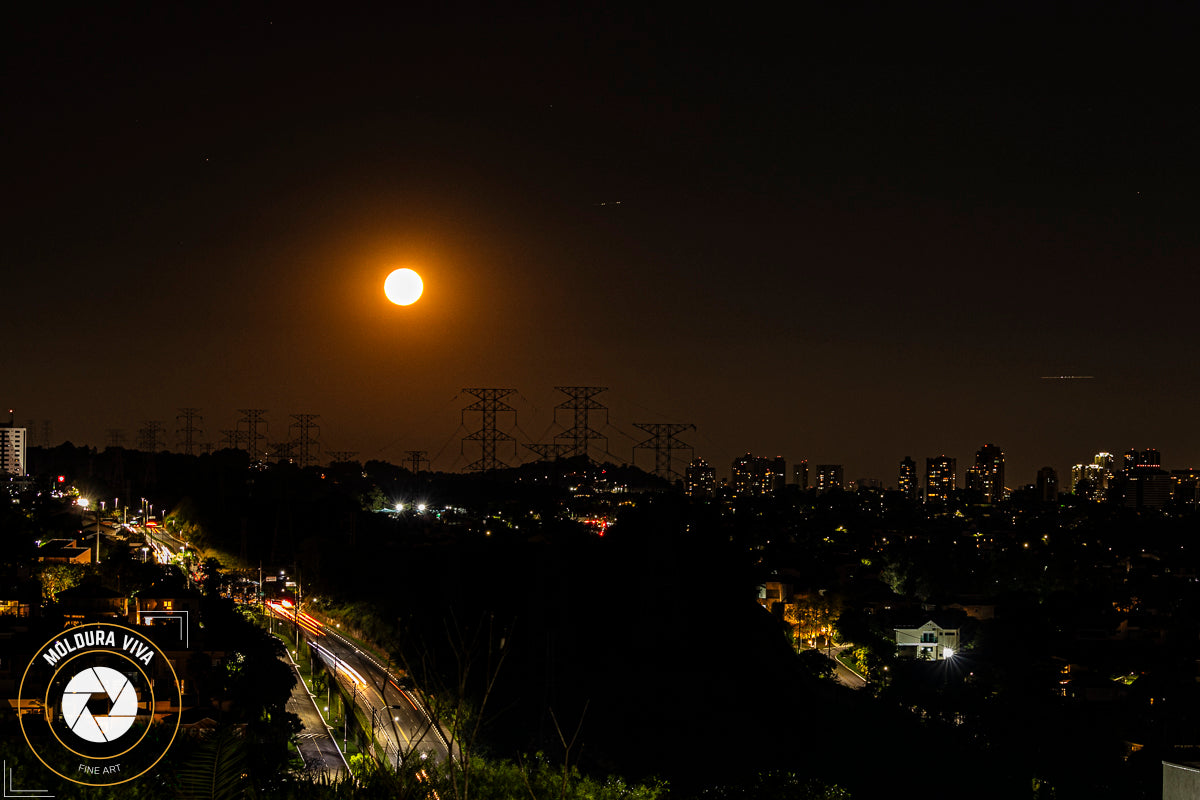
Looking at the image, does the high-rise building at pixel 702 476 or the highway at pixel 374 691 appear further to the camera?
the high-rise building at pixel 702 476

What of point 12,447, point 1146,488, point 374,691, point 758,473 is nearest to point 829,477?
point 758,473

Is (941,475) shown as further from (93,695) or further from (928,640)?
(93,695)

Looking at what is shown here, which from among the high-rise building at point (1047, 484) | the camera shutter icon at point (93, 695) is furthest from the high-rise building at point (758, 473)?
the camera shutter icon at point (93, 695)

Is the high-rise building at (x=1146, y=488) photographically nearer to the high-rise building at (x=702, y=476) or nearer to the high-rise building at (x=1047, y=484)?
the high-rise building at (x=1047, y=484)

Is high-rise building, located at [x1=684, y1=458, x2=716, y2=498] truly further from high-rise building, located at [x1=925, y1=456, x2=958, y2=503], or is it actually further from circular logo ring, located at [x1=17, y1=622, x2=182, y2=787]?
circular logo ring, located at [x1=17, y1=622, x2=182, y2=787]

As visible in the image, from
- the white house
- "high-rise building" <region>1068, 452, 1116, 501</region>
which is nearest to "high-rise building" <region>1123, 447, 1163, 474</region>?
"high-rise building" <region>1068, 452, 1116, 501</region>
